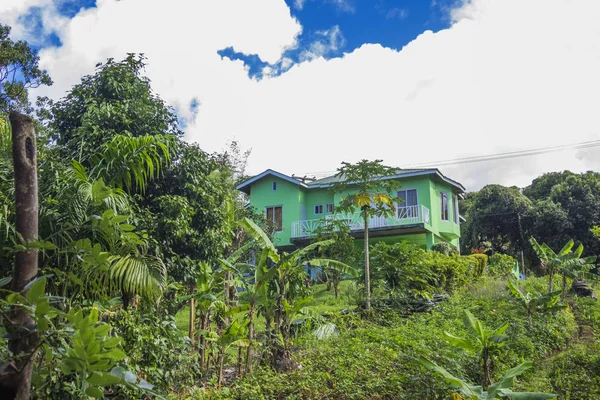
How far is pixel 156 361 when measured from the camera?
6359 mm

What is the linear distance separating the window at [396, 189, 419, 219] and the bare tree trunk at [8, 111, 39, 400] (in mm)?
20906

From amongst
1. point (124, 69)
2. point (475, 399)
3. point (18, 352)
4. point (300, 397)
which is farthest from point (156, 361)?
point (124, 69)

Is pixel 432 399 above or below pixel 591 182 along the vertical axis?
below

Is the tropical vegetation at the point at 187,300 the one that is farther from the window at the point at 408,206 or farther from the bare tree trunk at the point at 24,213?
the window at the point at 408,206

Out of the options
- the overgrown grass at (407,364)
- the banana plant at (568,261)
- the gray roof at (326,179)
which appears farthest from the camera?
the gray roof at (326,179)

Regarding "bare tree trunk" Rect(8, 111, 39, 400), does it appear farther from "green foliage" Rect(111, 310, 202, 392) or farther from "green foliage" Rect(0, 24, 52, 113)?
"green foliage" Rect(0, 24, 52, 113)

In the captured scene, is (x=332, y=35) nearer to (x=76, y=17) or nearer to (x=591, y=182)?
(x=76, y=17)

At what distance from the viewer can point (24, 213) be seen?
2475 mm

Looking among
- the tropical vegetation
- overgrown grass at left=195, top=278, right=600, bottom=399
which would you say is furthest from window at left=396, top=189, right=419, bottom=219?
overgrown grass at left=195, top=278, right=600, bottom=399

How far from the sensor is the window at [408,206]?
23453mm

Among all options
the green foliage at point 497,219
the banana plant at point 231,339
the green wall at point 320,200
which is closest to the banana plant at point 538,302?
the banana plant at point 231,339

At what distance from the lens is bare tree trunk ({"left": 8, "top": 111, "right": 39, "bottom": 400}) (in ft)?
7.90

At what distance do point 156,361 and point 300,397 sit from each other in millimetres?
1842

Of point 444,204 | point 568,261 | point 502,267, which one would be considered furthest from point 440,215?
point 568,261
